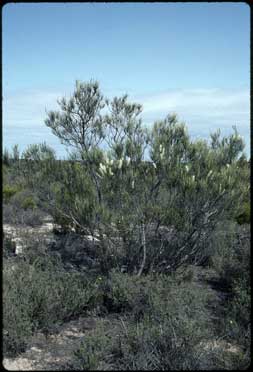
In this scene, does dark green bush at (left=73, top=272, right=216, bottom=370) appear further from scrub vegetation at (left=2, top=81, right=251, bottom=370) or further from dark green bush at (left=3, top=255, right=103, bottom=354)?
dark green bush at (left=3, top=255, right=103, bottom=354)

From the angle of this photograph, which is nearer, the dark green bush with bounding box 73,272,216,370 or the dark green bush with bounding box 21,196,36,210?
the dark green bush with bounding box 73,272,216,370

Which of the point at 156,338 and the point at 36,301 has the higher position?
the point at 36,301

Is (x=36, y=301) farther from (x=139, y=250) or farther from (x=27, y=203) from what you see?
(x=27, y=203)

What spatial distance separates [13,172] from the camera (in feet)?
21.8

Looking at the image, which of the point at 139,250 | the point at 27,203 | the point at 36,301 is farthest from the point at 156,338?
the point at 27,203

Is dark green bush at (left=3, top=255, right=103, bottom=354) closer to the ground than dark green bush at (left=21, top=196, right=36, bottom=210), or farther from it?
closer to the ground

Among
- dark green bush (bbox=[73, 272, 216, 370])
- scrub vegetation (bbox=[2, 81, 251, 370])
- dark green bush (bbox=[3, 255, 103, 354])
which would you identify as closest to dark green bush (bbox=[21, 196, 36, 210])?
scrub vegetation (bbox=[2, 81, 251, 370])

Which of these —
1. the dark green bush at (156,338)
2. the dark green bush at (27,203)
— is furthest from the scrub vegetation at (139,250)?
the dark green bush at (27,203)

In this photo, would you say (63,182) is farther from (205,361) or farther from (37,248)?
(205,361)

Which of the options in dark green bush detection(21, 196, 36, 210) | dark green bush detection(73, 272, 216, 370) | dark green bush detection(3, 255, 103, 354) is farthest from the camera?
dark green bush detection(21, 196, 36, 210)

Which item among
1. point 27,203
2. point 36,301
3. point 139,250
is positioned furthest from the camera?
point 27,203

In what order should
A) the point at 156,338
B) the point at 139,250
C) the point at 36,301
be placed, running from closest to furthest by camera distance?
the point at 156,338, the point at 36,301, the point at 139,250

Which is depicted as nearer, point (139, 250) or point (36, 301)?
point (36, 301)

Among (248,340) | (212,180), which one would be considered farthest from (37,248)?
(248,340)
